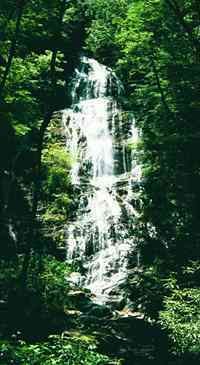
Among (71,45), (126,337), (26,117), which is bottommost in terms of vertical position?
(126,337)

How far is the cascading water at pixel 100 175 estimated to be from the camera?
2147cm

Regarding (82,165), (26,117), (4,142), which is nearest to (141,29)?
(26,117)

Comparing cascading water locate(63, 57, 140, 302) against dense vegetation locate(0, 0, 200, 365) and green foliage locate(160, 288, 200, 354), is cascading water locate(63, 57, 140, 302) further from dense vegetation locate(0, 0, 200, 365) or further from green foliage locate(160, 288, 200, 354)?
green foliage locate(160, 288, 200, 354)

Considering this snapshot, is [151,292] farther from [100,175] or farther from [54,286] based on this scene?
[100,175]

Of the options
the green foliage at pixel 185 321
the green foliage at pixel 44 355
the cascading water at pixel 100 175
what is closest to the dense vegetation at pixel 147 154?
the green foliage at pixel 185 321

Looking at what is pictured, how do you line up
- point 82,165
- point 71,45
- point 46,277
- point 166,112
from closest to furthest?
point 46,277 < point 166,112 < point 82,165 < point 71,45

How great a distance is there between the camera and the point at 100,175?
2622cm

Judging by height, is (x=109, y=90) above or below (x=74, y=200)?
above

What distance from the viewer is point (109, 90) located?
103 ft

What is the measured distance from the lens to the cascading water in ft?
70.4

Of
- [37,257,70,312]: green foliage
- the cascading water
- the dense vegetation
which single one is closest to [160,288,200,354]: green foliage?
the dense vegetation

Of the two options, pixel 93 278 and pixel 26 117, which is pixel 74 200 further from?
pixel 26 117

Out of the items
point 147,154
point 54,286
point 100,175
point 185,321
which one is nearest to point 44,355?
point 185,321

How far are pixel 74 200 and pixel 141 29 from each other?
948cm
